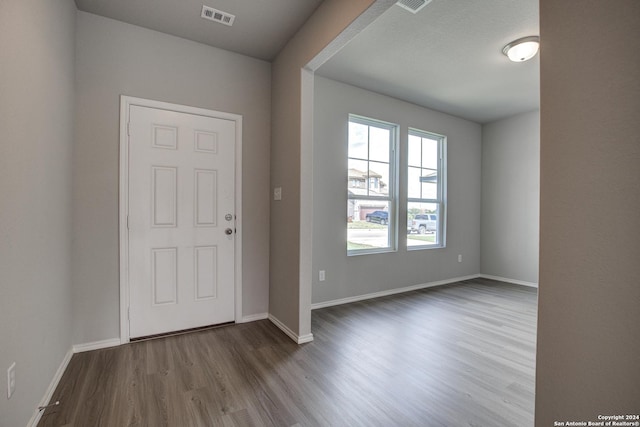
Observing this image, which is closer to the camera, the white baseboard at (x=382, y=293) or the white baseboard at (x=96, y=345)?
the white baseboard at (x=96, y=345)

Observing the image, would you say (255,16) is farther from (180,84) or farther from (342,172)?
(342,172)

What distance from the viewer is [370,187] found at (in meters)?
→ 3.97

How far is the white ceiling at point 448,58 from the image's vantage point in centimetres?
236

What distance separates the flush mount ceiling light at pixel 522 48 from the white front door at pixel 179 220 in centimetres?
283

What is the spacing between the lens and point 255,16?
239 cm

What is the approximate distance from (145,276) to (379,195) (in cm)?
294

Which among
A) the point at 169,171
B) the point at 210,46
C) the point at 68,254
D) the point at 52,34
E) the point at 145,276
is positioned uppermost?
the point at 210,46

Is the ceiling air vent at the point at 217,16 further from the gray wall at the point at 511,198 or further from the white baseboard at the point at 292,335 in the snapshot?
the gray wall at the point at 511,198

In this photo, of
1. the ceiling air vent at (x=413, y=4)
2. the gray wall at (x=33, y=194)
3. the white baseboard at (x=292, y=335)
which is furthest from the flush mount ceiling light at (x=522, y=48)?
the gray wall at (x=33, y=194)

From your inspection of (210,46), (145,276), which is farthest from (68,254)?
(210,46)

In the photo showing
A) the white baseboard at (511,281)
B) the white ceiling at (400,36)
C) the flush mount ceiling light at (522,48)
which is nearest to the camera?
the white ceiling at (400,36)

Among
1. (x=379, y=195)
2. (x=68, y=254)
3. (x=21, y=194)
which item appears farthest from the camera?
(x=379, y=195)

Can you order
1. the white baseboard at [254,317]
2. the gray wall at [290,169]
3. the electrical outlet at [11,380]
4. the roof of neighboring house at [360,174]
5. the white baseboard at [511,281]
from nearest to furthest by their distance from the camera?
the electrical outlet at [11,380]
the gray wall at [290,169]
the white baseboard at [254,317]
the roof of neighboring house at [360,174]
the white baseboard at [511,281]

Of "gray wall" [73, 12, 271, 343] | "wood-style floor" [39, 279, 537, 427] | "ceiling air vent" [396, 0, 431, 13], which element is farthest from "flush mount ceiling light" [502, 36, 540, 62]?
"gray wall" [73, 12, 271, 343]
